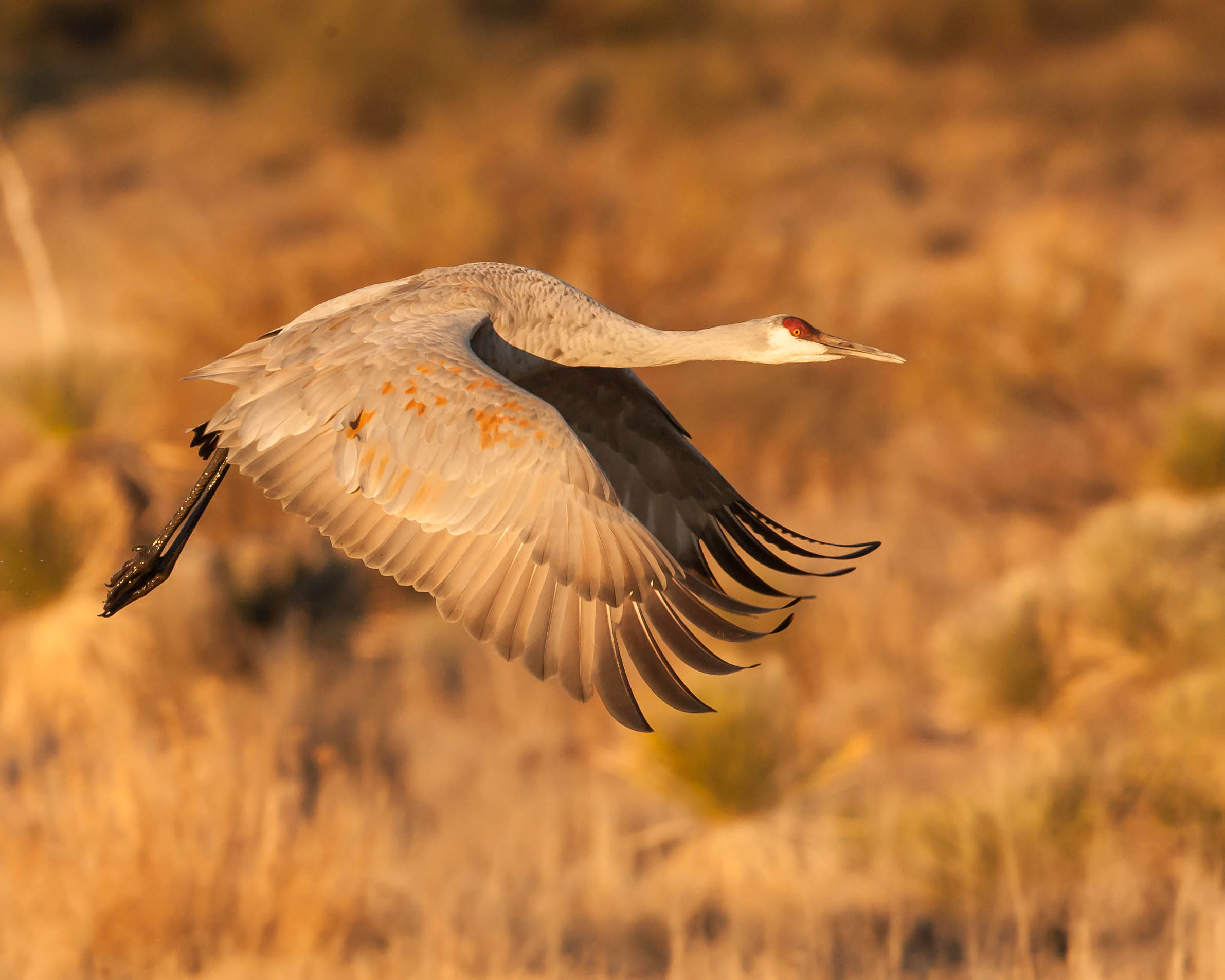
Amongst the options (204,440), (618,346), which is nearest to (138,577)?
(204,440)

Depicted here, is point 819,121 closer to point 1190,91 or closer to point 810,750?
point 1190,91

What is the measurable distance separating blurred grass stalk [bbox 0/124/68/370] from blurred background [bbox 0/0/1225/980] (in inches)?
6.4

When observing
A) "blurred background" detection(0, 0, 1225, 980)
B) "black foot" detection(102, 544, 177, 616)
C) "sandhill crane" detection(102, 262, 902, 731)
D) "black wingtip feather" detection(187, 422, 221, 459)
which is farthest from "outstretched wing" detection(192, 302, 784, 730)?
"blurred background" detection(0, 0, 1225, 980)

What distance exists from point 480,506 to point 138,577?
74.4 inches

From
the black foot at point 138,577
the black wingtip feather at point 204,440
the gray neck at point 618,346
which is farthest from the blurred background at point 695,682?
the gray neck at point 618,346

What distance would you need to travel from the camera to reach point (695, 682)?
31.1 ft

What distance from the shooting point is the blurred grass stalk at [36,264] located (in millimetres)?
14656

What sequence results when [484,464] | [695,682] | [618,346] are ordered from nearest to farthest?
[484,464]
[618,346]
[695,682]

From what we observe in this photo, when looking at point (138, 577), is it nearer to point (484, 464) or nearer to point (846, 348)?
point (484, 464)

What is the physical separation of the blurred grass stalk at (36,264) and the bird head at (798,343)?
7.53 metres

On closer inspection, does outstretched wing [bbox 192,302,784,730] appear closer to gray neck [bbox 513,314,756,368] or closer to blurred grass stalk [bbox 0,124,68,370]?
gray neck [bbox 513,314,756,368]

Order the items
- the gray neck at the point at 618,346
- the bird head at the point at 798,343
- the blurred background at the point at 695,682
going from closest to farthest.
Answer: the gray neck at the point at 618,346 < the bird head at the point at 798,343 < the blurred background at the point at 695,682

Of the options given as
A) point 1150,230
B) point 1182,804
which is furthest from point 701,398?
point 1150,230

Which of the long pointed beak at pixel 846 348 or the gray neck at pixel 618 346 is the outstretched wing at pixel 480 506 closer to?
the gray neck at pixel 618 346
